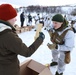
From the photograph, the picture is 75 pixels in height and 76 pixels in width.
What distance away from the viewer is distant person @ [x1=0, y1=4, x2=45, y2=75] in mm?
1192

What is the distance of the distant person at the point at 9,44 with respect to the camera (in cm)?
119

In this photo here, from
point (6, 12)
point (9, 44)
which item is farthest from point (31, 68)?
point (6, 12)

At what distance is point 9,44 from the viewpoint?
47.0 inches

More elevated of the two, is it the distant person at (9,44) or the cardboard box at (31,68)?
the distant person at (9,44)

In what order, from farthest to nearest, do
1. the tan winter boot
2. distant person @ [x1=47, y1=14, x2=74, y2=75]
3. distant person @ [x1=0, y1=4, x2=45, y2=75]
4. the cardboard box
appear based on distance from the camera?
the tan winter boot → distant person @ [x1=47, y1=14, x2=74, y2=75] → the cardboard box → distant person @ [x1=0, y1=4, x2=45, y2=75]

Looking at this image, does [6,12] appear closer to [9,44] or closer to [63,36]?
[9,44]

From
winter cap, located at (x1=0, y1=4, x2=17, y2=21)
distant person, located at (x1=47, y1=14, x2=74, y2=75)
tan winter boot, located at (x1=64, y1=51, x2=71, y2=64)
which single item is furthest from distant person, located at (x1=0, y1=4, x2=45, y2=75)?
tan winter boot, located at (x1=64, y1=51, x2=71, y2=64)

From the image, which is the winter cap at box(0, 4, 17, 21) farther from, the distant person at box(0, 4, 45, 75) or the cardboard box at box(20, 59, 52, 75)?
the cardboard box at box(20, 59, 52, 75)

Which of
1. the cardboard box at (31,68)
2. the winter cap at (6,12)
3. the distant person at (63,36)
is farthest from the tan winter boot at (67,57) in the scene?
the winter cap at (6,12)

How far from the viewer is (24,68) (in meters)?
1.71

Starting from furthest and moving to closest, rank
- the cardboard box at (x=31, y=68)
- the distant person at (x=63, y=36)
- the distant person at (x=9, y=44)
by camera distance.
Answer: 1. the distant person at (x=63, y=36)
2. the cardboard box at (x=31, y=68)
3. the distant person at (x=9, y=44)

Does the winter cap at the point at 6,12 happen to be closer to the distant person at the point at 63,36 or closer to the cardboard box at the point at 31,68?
the cardboard box at the point at 31,68

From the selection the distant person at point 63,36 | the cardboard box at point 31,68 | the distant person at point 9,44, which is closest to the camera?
the distant person at point 9,44

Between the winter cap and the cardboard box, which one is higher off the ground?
the winter cap
